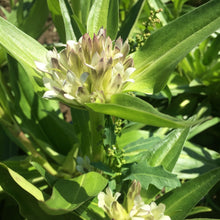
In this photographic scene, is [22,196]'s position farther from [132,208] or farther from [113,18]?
[113,18]

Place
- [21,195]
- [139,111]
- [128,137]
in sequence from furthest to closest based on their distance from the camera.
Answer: [128,137] → [21,195] → [139,111]

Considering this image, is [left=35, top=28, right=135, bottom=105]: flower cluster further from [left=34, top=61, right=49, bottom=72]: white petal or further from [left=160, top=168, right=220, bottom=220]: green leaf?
[left=160, top=168, right=220, bottom=220]: green leaf

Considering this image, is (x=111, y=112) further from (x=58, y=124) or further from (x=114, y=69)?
(x=58, y=124)

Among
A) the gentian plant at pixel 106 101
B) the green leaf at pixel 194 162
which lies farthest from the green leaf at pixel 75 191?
the green leaf at pixel 194 162

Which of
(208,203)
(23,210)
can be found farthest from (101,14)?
(208,203)

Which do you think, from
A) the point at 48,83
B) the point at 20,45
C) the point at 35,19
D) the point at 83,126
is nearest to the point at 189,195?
the point at 83,126

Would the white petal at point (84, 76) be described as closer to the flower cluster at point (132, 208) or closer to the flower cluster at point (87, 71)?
the flower cluster at point (87, 71)
